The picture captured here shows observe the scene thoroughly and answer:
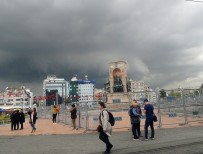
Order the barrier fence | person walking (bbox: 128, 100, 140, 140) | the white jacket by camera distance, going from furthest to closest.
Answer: the barrier fence
person walking (bbox: 128, 100, 140, 140)
the white jacket

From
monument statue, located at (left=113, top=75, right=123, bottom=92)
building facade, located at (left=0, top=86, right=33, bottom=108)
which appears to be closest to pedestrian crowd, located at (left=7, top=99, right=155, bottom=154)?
monument statue, located at (left=113, top=75, right=123, bottom=92)

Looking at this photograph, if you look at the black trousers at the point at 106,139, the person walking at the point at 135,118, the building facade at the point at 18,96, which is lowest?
the black trousers at the point at 106,139

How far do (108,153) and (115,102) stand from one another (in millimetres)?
9206

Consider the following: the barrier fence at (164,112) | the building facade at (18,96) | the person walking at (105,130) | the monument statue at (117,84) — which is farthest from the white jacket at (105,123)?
the monument statue at (117,84)

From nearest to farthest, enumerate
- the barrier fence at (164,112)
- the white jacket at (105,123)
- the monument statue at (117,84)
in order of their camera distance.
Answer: the white jacket at (105,123)
the barrier fence at (164,112)
the monument statue at (117,84)

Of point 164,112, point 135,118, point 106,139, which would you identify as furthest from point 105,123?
point 164,112

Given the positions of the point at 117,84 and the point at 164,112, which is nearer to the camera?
the point at 164,112

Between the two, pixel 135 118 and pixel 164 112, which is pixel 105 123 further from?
pixel 164 112

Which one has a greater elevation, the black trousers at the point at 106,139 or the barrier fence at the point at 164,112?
the barrier fence at the point at 164,112

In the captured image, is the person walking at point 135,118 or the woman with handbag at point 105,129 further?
the person walking at point 135,118

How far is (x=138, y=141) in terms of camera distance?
1259cm

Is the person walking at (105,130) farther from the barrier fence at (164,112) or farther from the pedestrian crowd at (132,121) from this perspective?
the barrier fence at (164,112)

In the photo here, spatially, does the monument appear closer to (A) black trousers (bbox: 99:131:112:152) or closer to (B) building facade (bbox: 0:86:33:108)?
(B) building facade (bbox: 0:86:33:108)

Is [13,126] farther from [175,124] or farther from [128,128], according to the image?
[175,124]
